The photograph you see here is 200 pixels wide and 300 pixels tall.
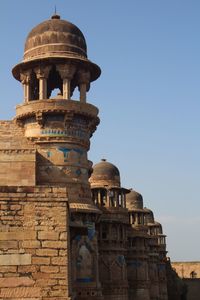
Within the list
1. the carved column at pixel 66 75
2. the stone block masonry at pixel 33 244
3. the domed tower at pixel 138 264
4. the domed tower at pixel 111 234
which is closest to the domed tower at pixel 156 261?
the domed tower at pixel 138 264

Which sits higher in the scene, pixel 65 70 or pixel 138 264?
pixel 65 70

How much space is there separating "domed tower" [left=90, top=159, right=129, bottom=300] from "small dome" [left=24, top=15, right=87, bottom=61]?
11411 mm

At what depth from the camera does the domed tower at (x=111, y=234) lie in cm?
3173

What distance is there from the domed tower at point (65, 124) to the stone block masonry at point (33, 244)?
11314 mm

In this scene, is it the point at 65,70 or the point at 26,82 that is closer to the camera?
the point at 65,70

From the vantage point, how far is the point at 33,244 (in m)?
12.0

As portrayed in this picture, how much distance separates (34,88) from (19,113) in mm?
2166

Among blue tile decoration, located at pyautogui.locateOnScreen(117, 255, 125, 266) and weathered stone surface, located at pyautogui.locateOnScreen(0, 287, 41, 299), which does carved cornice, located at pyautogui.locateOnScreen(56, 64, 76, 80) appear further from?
weathered stone surface, located at pyautogui.locateOnScreen(0, 287, 41, 299)

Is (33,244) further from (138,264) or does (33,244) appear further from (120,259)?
(138,264)

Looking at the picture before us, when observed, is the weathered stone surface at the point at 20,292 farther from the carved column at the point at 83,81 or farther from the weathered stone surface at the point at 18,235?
the carved column at the point at 83,81

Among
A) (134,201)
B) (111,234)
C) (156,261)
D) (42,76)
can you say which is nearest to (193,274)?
(156,261)

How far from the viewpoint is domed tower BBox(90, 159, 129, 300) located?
31734 millimetres

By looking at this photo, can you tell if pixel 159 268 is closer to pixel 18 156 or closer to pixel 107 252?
pixel 107 252

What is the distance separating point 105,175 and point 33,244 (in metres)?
25.0
